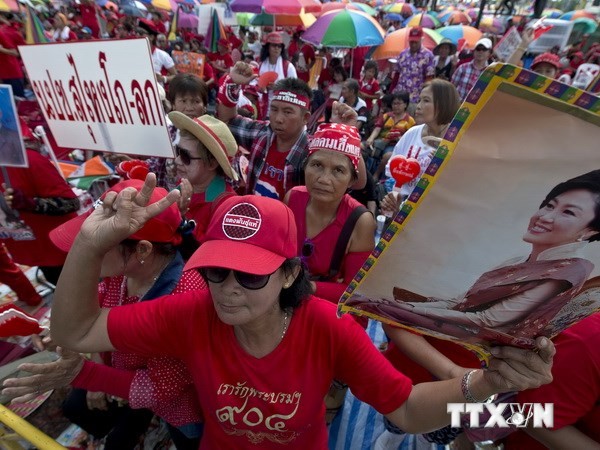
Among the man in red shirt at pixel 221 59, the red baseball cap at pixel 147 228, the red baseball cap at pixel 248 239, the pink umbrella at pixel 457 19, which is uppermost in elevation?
the red baseball cap at pixel 248 239

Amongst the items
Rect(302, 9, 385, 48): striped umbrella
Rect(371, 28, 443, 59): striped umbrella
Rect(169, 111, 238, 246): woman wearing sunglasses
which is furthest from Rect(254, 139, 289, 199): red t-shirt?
Rect(371, 28, 443, 59): striped umbrella

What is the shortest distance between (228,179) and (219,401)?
166cm

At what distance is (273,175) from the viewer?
10.5 ft

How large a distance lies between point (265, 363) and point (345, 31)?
26.7 feet

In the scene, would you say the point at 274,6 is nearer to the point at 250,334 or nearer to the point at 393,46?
the point at 393,46

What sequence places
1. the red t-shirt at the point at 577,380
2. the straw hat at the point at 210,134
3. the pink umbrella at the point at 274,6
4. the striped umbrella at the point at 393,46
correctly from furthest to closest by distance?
the striped umbrella at the point at 393,46 < the pink umbrella at the point at 274,6 < the straw hat at the point at 210,134 < the red t-shirt at the point at 577,380

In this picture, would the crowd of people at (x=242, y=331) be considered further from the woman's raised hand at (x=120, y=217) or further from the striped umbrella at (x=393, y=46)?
the striped umbrella at (x=393, y=46)

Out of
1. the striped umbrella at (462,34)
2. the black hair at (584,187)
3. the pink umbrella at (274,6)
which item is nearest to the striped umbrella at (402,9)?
the striped umbrella at (462,34)

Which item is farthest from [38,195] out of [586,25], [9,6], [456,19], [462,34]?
[456,19]

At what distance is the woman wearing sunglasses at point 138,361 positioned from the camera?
1.47 metres

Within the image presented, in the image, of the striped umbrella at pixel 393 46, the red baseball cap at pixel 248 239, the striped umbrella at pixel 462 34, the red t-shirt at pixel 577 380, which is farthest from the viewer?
the striped umbrella at pixel 462 34

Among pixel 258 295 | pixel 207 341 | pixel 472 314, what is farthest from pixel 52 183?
pixel 472 314

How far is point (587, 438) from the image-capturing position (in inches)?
55.5

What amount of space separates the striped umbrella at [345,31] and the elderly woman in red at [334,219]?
21.0 ft
